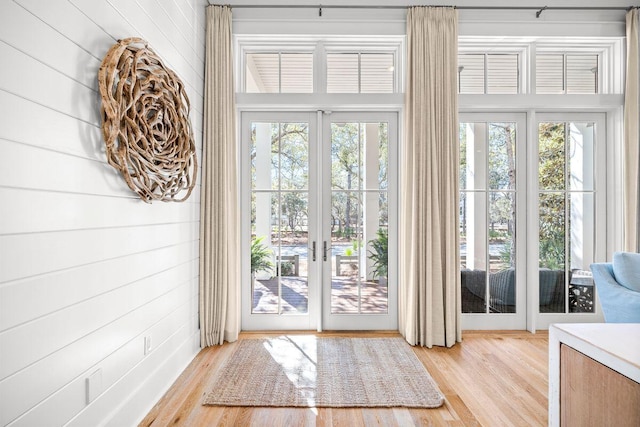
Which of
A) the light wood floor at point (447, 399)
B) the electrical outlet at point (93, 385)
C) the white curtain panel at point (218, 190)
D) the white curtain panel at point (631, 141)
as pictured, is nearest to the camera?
the electrical outlet at point (93, 385)

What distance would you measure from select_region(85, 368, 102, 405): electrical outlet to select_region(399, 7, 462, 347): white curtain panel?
2227 millimetres

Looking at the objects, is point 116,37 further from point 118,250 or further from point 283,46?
point 283,46

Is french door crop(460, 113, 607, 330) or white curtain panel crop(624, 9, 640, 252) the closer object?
white curtain panel crop(624, 9, 640, 252)

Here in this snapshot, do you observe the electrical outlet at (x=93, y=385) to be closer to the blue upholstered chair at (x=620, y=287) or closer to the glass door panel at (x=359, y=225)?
the glass door panel at (x=359, y=225)

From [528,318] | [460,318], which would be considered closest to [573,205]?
[528,318]

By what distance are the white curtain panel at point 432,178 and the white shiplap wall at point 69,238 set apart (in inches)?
77.2

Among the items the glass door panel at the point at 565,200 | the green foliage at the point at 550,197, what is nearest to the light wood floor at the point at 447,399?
the glass door panel at the point at 565,200

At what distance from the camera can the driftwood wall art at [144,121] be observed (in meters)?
1.52

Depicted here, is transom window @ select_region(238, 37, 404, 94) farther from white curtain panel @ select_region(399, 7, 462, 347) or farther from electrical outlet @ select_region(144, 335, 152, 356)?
electrical outlet @ select_region(144, 335, 152, 356)

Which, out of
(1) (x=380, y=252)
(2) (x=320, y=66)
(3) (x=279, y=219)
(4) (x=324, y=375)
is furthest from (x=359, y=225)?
(2) (x=320, y=66)

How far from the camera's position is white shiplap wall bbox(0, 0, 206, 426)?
109cm

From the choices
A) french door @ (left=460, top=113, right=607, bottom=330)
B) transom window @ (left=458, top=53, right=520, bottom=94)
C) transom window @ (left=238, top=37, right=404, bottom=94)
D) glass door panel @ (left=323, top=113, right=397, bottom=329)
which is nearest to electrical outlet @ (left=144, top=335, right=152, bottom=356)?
glass door panel @ (left=323, top=113, right=397, bottom=329)

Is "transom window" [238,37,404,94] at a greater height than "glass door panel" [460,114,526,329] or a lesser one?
greater

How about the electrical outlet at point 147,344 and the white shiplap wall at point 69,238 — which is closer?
the white shiplap wall at point 69,238
